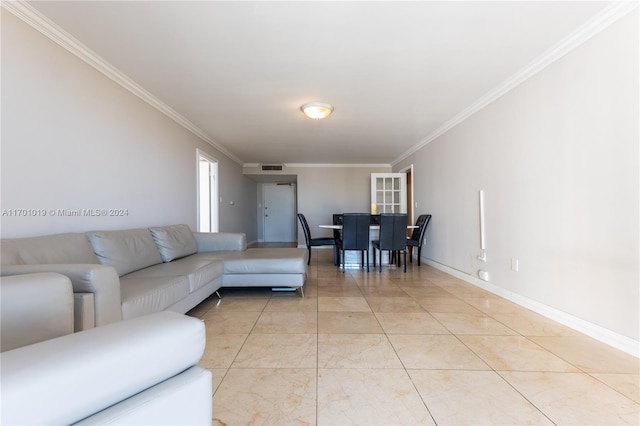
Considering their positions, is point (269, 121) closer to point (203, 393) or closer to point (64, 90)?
point (64, 90)

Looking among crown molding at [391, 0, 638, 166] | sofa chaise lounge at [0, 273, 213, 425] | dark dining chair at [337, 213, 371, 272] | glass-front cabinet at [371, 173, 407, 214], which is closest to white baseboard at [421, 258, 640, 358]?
dark dining chair at [337, 213, 371, 272]

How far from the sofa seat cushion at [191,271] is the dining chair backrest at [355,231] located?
6.83 feet

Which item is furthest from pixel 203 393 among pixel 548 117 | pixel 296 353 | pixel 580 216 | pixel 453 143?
pixel 453 143

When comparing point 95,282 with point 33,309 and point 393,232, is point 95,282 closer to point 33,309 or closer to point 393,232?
point 33,309

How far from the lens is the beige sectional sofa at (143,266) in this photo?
142 centimetres

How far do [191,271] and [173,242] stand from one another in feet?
2.75

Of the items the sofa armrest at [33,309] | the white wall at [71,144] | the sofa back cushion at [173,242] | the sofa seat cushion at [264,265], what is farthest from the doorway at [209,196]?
the sofa armrest at [33,309]

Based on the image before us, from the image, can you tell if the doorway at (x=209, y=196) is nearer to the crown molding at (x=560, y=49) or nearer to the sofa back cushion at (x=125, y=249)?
the sofa back cushion at (x=125, y=249)

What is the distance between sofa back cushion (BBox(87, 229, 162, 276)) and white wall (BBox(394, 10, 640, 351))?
11.6 feet

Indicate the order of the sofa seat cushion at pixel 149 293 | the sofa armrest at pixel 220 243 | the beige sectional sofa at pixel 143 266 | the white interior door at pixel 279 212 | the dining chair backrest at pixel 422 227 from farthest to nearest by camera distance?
the white interior door at pixel 279 212
the dining chair backrest at pixel 422 227
the sofa armrest at pixel 220 243
the sofa seat cushion at pixel 149 293
the beige sectional sofa at pixel 143 266

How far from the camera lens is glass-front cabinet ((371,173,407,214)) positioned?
6508mm

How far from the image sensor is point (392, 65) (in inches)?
100

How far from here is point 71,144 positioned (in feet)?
7.31

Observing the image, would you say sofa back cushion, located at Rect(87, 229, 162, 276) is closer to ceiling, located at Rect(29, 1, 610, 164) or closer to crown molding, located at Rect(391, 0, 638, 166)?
ceiling, located at Rect(29, 1, 610, 164)
